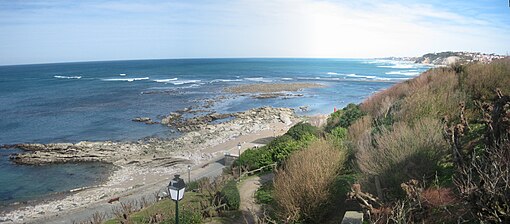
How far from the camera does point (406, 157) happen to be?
31.5 feet

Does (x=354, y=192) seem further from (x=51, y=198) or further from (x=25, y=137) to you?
(x=25, y=137)

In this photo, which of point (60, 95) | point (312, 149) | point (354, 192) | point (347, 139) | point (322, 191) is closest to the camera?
point (354, 192)

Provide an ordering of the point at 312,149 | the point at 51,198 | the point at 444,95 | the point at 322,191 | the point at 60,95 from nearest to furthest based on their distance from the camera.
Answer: the point at 322,191 < the point at 312,149 < the point at 444,95 < the point at 51,198 < the point at 60,95

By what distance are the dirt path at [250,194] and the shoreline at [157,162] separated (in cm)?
678

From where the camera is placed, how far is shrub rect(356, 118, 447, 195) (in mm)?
9469

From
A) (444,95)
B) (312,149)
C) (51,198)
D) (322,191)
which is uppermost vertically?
(444,95)

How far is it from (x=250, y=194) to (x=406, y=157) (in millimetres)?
8011

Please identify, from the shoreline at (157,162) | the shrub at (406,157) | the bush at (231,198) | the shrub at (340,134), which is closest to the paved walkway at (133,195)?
the shoreline at (157,162)

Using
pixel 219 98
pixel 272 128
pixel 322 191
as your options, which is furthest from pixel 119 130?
pixel 322 191

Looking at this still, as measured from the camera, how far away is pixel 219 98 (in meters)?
61.6

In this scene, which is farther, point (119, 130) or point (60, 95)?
point (60, 95)

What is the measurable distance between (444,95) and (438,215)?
801 centimetres

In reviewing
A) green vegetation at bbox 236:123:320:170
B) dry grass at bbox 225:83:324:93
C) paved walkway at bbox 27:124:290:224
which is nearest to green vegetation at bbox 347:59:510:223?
green vegetation at bbox 236:123:320:170

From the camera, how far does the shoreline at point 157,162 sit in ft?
65.6
